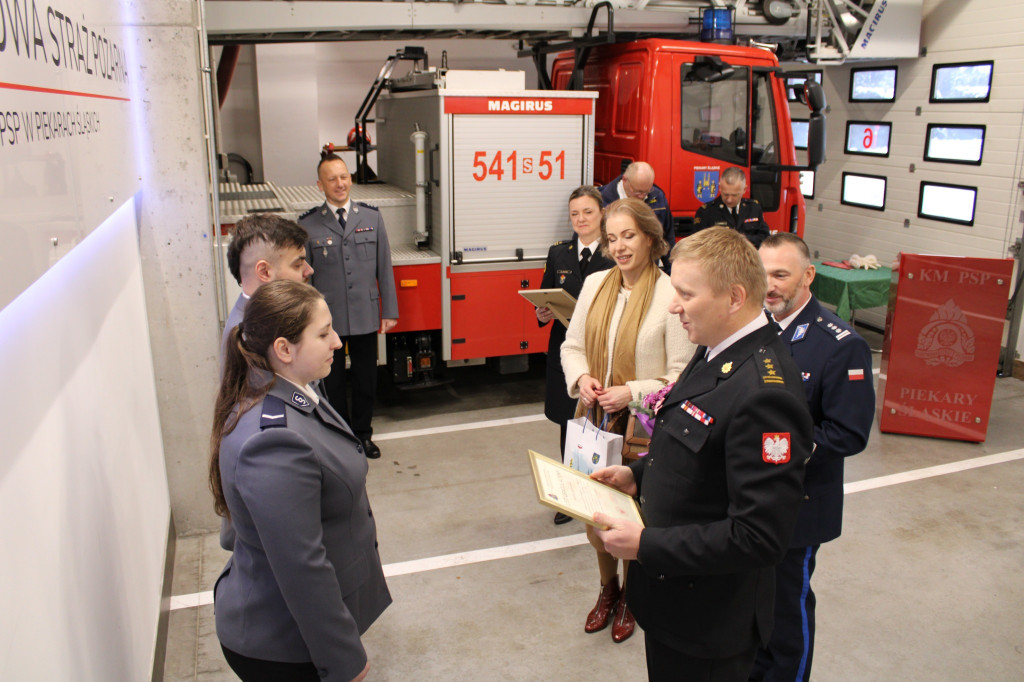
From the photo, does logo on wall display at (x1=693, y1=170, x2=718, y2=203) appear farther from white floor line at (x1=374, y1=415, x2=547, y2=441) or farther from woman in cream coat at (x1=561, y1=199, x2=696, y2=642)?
woman in cream coat at (x1=561, y1=199, x2=696, y2=642)

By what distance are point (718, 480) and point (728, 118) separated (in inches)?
194

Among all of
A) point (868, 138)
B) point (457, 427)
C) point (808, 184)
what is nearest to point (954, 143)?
point (868, 138)

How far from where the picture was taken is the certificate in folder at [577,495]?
6.36 ft

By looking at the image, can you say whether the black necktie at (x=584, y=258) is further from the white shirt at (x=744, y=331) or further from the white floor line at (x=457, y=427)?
the white shirt at (x=744, y=331)

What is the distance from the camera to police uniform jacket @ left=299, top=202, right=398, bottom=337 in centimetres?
480

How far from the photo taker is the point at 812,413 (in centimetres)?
252

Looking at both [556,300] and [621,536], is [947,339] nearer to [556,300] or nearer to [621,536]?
→ [556,300]

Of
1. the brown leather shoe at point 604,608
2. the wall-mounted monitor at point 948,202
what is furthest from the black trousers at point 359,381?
the wall-mounted monitor at point 948,202

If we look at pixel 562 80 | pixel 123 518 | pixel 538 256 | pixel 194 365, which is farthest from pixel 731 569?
pixel 562 80

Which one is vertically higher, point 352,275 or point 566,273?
point 566,273

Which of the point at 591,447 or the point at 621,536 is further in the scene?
the point at 591,447

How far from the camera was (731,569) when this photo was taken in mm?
1730

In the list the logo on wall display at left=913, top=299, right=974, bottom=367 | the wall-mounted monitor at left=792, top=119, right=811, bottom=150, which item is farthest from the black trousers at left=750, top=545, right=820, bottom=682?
the wall-mounted monitor at left=792, top=119, right=811, bottom=150

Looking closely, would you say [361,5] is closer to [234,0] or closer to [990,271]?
[234,0]
